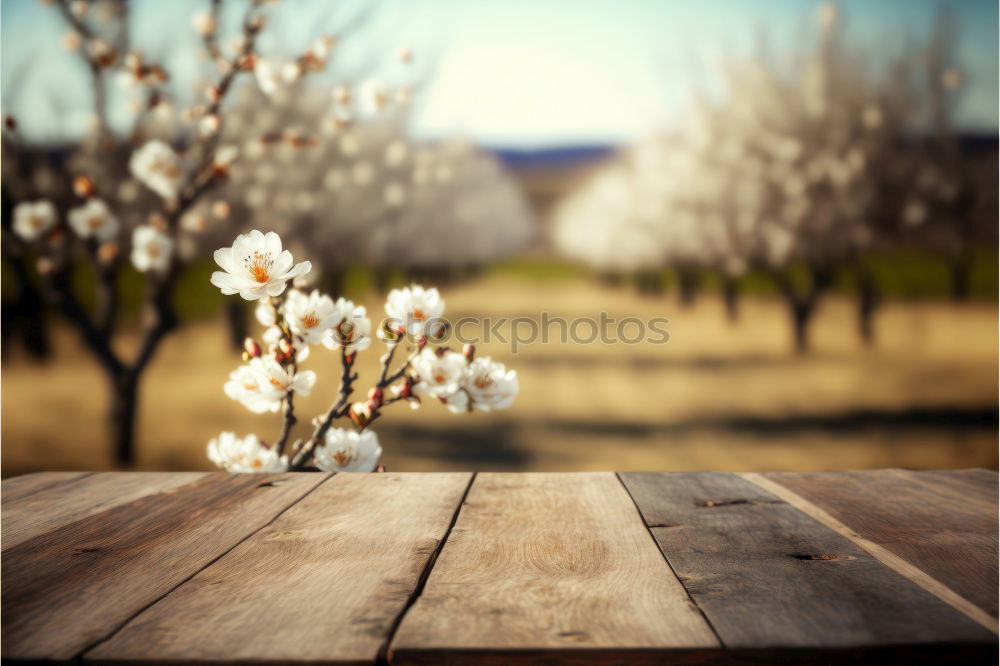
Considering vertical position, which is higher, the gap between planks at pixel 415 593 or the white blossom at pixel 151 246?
the white blossom at pixel 151 246

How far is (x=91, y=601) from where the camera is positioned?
0.57 meters

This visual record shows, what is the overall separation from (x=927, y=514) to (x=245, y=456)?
1.02 metres

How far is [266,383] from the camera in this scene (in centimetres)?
118

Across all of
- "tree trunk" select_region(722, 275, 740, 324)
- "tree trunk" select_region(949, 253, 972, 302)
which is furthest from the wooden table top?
"tree trunk" select_region(722, 275, 740, 324)

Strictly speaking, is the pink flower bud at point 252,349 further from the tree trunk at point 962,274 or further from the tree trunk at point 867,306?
the tree trunk at point 962,274

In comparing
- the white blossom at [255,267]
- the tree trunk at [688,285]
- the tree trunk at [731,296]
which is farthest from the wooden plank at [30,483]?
the tree trunk at [688,285]

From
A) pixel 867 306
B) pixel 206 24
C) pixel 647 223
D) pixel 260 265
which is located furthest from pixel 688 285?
pixel 260 265

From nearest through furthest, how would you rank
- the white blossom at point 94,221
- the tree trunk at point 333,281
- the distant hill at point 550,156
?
the white blossom at point 94,221
the tree trunk at point 333,281
the distant hill at point 550,156

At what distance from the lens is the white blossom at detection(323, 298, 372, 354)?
1150mm

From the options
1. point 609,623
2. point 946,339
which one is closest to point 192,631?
point 609,623

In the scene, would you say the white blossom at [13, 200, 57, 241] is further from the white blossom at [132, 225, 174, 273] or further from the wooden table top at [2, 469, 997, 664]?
the wooden table top at [2, 469, 997, 664]

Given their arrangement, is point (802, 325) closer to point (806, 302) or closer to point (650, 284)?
point (806, 302)

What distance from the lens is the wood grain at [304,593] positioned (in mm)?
490

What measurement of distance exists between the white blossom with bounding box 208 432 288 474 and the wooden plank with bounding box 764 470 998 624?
808 millimetres
